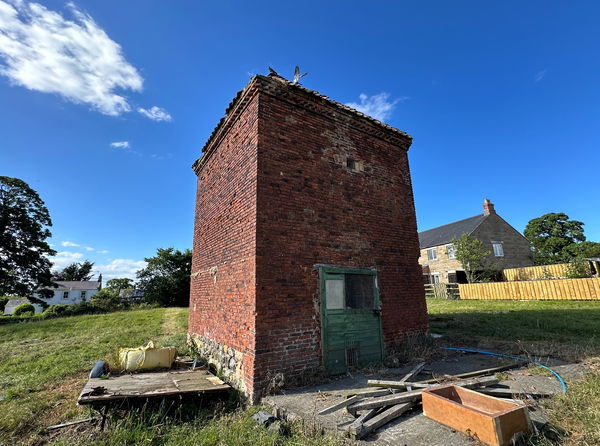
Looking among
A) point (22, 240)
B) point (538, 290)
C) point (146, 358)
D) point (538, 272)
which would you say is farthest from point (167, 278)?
point (538, 272)

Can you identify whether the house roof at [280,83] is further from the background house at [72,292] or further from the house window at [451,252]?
the background house at [72,292]

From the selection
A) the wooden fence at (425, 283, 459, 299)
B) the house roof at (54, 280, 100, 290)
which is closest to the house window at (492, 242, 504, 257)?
the wooden fence at (425, 283, 459, 299)

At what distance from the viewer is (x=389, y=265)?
7.45 m

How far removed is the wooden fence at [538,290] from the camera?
17.4 metres

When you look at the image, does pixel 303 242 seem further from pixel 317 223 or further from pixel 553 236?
pixel 553 236

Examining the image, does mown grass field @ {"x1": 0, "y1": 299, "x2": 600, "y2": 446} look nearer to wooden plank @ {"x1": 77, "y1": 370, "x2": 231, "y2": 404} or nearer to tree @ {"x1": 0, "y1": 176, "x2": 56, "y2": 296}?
wooden plank @ {"x1": 77, "y1": 370, "x2": 231, "y2": 404}

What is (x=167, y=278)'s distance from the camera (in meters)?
32.5

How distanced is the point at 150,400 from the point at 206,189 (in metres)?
6.07

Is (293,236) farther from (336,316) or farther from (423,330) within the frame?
(423,330)

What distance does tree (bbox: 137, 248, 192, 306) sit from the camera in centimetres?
3195

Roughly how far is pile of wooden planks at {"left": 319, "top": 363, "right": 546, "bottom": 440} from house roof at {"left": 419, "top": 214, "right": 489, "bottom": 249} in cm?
3075

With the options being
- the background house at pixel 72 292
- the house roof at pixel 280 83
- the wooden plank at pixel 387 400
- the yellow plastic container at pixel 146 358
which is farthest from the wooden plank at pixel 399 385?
the background house at pixel 72 292

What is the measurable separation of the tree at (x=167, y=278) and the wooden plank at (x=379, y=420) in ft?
106

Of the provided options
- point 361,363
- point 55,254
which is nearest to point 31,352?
point 361,363
